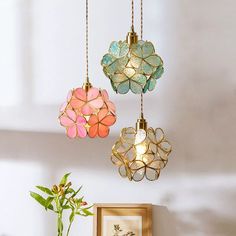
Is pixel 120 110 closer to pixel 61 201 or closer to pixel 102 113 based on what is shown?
pixel 61 201

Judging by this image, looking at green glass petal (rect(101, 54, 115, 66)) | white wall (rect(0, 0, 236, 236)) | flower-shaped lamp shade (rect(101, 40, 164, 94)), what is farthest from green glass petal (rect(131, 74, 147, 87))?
white wall (rect(0, 0, 236, 236))

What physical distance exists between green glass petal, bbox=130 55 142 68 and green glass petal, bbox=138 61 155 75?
13 mm

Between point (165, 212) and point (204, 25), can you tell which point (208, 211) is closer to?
point (165, 212)

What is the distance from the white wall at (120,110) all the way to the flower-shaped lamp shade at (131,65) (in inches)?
35.3

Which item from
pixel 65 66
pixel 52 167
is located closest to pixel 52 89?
pixel 65 66

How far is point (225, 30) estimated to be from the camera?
9.45 ft

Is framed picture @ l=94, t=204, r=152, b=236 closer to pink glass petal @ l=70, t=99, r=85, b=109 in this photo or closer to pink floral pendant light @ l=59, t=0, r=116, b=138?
pink floral pendant light @ l=59, t=0, r=116, b=138

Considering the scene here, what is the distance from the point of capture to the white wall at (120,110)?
2.87 metres

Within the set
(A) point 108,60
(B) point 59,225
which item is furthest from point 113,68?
(B) point 59,225

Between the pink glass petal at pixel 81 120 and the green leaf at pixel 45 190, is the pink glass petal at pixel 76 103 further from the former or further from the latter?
the green leaf at pixel 45 190

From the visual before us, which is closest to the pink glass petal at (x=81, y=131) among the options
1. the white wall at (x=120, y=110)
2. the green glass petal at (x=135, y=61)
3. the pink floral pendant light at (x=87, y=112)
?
the pink floral pendant light at (x=87, y=112)

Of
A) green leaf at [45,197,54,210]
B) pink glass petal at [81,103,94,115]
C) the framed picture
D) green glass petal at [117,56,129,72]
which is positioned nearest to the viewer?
green glass petal at [117,56,129,72]

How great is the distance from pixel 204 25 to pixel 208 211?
39.4 inches

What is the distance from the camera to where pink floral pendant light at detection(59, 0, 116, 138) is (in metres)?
2.17
